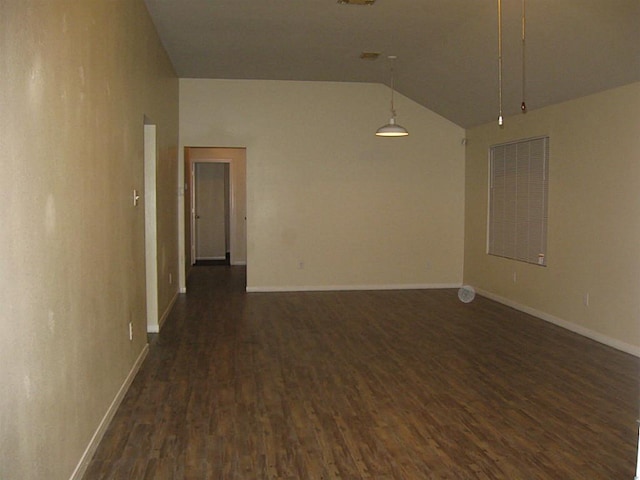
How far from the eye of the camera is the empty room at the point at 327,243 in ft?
8.72

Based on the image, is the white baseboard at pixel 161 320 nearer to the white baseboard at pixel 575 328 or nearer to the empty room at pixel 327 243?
the empty room at pixel 327 243

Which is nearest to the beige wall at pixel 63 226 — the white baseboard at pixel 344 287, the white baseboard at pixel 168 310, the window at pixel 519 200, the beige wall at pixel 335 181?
the white baseboard at pixel 168 310

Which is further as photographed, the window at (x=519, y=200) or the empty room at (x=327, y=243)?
the window at (x=519, y=200)

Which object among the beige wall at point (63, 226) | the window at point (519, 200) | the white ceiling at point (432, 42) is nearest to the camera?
the beige wall at point (63, 226)

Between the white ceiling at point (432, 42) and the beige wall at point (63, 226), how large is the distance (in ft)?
4.82

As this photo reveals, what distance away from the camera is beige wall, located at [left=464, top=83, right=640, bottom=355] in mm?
5430

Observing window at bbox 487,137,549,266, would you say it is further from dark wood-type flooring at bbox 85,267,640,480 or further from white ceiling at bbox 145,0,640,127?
dark wood-type flooring at bbox 85,267,640,480

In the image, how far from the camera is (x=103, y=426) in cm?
347

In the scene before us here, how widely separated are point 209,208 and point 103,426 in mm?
9756

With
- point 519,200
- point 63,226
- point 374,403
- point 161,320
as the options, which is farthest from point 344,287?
point 63,226

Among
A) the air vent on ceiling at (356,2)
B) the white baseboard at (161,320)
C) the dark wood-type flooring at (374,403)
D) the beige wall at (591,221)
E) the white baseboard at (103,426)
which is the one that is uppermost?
the air vent on ceiling at (356,2)

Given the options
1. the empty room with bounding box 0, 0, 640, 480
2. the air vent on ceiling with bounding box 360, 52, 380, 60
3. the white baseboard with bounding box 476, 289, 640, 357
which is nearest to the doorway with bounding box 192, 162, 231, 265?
the empty room with bounding box 0, 0, 640, 480

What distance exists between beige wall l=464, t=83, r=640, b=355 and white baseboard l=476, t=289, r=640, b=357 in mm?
12

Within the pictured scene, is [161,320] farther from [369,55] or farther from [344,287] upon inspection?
[369,55]
